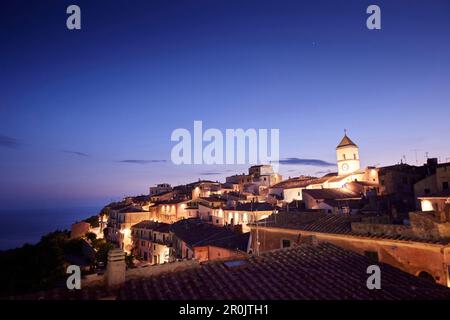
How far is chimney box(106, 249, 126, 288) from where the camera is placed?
7.39 meters

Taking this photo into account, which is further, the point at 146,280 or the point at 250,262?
the point at 250,262

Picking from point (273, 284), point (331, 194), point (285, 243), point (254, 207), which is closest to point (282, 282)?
point (273, 284)

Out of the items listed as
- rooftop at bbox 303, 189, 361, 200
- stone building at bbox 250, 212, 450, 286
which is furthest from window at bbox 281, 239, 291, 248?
rooftop at bbox 303, 189, 361, 200

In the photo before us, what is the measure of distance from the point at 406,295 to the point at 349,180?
5400cm

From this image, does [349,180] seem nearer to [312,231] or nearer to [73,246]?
[312,231]

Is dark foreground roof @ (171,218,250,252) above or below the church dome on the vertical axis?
below

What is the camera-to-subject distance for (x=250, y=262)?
30.9ft

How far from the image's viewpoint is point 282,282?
26.2 feet

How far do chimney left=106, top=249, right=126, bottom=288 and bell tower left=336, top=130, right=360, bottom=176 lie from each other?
63040 mm

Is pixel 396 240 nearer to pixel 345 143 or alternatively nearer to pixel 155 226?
pixel 155 226

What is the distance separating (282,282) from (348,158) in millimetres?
62419

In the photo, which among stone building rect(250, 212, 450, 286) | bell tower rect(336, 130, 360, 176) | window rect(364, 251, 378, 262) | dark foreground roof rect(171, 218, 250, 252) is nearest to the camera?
stone building rect(250, 212, 450, 286)

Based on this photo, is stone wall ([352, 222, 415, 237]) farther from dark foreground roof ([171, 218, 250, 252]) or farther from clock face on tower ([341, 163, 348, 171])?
clock face on tower ([341, 163, 348, 171])
